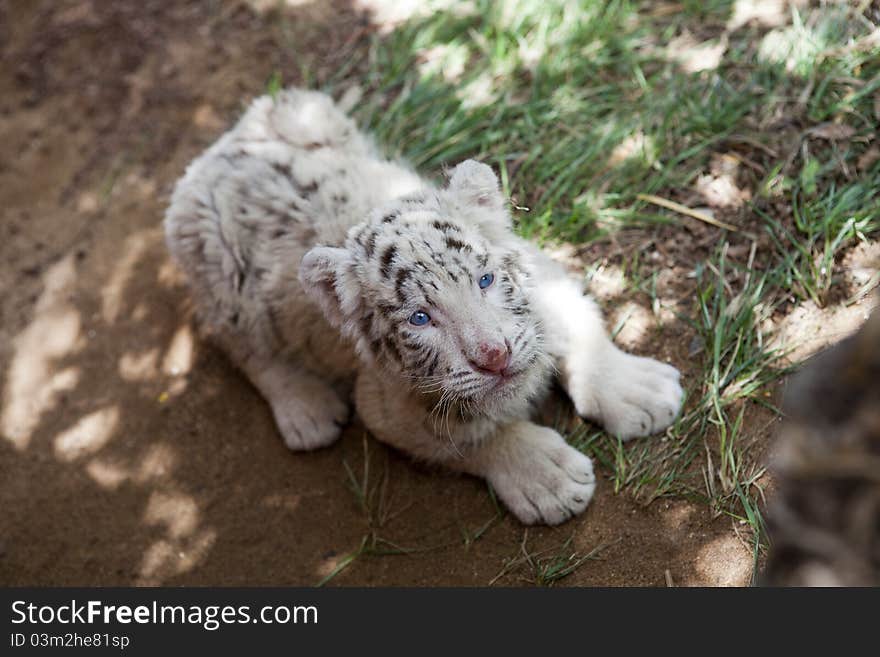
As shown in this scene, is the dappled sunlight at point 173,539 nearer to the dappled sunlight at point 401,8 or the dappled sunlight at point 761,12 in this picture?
the dappled sunlight at point 401,8

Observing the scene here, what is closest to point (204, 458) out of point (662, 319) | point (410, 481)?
point (410, 481)

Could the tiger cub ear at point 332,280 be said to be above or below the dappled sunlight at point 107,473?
above

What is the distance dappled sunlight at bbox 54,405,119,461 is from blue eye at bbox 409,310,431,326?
2.46 meters

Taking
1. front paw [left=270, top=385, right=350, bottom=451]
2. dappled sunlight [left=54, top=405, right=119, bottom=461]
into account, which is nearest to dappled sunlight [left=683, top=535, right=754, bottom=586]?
front paw [left=270, top=385, right=350, bottom=451]

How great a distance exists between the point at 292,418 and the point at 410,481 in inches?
29.7

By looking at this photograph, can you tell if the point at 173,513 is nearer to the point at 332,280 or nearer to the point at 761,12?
the point at 332,280

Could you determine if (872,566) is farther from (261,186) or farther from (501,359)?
(261,186)

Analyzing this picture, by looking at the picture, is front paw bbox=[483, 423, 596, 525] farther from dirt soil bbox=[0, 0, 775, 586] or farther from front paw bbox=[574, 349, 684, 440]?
front paw bbox=[574, 349, 684, 440]

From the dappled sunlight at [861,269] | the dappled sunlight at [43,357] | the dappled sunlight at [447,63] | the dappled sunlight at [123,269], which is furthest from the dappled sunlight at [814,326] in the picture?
the dappled sunlight at [43,357]

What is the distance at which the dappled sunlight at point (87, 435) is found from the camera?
4891 millimetres

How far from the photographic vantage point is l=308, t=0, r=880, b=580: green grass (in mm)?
4023

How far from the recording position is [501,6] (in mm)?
5609

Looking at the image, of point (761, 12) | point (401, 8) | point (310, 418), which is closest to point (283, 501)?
point (310, 418)

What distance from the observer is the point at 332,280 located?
3562mm
